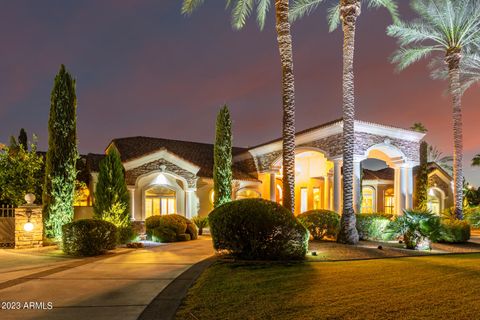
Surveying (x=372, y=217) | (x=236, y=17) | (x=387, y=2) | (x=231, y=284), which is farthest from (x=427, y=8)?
(x=231, y=284)

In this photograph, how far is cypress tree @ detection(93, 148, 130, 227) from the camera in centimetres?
1636

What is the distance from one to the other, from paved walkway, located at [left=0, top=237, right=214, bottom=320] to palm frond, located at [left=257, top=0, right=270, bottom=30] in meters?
12.1

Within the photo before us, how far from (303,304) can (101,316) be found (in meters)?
3.06

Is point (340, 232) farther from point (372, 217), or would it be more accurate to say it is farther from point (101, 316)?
point (101, 316)

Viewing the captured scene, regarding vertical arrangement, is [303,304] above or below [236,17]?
below

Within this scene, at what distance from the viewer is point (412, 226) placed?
14.3 m

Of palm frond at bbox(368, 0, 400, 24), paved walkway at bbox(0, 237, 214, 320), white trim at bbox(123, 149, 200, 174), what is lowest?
paved walkway at bbox(0, 237, 214, 320)

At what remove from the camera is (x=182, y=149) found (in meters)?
31.1

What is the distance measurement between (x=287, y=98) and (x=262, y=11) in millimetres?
5419

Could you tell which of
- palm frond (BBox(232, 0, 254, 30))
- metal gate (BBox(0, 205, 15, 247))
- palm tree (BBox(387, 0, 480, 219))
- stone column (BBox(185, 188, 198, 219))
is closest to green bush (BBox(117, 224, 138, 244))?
metal gate (BBox(0, 205, 15, 247))

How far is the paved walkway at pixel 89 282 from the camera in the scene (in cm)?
604

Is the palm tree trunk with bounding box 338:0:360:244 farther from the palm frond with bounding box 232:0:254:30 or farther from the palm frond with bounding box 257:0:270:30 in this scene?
the palm frond with bounding box 232:0:254:30

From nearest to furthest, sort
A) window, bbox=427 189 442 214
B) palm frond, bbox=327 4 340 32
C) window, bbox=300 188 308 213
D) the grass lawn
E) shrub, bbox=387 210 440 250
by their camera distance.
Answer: the grass lawn < shrub, bbox=387 210 440 250 < palm frond, bbox=327 4 340 32 < window, bbox=427 189 442 214 < window, bbox=300 188 308 213

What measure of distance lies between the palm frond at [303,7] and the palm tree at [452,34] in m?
5.31
